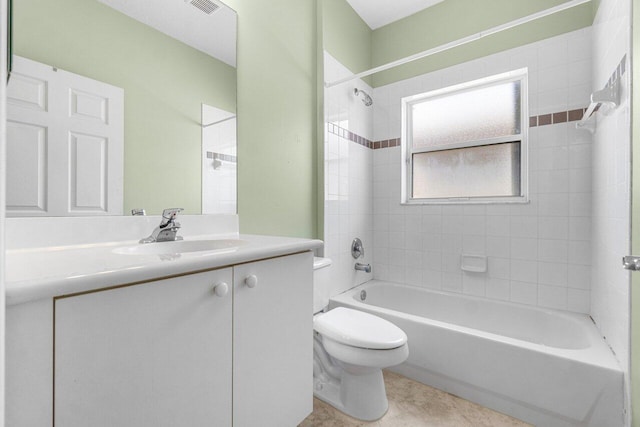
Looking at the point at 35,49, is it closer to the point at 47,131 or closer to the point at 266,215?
the point at 47,131

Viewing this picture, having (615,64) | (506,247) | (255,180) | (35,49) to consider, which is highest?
(615,64)

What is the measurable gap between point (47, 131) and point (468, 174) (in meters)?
2.37

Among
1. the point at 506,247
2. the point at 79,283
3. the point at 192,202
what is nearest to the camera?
the point at 79,283

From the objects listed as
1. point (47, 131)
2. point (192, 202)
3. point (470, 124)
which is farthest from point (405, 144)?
point (47, 131)

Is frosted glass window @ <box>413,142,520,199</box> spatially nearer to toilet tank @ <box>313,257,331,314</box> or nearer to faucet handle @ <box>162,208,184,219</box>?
toilet tank @ <box>313,257,331,314</box>

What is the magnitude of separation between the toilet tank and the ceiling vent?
4.32 ft

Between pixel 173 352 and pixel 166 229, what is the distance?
0.56 meters

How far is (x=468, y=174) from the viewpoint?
89.7 inches

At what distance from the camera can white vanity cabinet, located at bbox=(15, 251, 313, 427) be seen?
517 millimetres

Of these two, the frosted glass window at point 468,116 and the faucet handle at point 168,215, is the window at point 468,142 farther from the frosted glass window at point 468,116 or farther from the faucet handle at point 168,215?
the faucet handle at point 168,215

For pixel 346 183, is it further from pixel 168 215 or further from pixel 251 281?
pixel 251 281

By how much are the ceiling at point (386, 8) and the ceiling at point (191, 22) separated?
4.16 ft

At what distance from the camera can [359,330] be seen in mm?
1418

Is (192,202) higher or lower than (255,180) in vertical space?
lower
